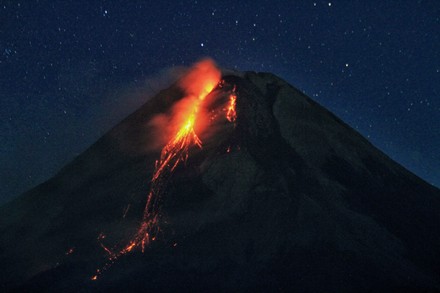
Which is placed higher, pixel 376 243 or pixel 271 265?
pixel 271 265

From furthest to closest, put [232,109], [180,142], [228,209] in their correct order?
[232,109], [180,142], [228,209]

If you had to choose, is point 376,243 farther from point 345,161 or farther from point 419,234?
point 345,161

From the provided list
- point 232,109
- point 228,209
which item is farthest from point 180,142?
point 228,209

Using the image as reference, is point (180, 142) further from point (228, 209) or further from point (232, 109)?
point (228, 209)

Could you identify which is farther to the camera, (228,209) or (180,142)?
(180,142)

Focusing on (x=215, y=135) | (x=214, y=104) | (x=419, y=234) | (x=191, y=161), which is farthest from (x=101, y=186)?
(x=419, y=234)
